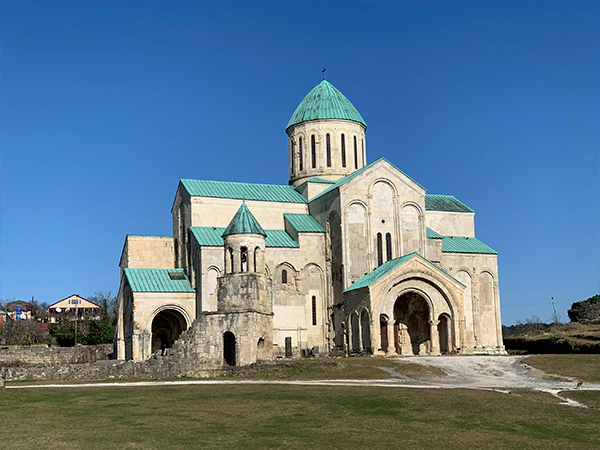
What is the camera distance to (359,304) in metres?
41.7

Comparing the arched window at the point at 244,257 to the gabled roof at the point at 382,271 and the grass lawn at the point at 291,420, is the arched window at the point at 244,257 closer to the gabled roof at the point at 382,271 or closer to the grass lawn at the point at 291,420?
the gabled roof at the point at 382,271

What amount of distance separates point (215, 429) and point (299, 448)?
285 cm

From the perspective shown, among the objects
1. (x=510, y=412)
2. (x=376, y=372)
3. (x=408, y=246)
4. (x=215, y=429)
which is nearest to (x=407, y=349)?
(x=408, y=246)

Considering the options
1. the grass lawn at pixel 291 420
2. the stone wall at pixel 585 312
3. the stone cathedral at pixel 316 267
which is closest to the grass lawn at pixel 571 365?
the stone cathedral at pixel 316 267

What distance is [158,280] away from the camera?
44.8m

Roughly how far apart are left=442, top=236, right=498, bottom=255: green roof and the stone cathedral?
0.35 feet

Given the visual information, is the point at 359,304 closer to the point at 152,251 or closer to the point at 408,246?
the point at 408,246

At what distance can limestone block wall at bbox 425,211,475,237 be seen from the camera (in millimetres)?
52844

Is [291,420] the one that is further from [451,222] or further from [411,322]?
[451,222]

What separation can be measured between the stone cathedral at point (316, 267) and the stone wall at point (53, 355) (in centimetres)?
806

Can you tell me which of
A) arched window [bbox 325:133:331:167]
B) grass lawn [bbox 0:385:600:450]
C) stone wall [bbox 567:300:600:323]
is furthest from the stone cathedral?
grass lawn [bbox 0:385:600:450]

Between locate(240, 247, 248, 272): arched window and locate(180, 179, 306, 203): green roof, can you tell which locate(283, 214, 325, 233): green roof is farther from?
locate(240, 247, 248, 272): arched window

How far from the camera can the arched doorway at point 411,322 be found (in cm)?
4338

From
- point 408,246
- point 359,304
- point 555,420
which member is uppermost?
point 408,246
